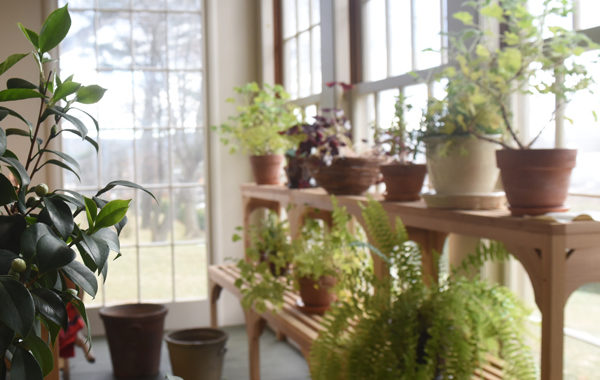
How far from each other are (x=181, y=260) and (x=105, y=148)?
1.01 m

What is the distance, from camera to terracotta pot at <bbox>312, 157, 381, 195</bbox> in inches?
112

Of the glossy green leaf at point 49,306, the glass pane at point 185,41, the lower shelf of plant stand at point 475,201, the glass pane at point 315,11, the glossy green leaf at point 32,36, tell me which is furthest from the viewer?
the glass pane at point 185,41

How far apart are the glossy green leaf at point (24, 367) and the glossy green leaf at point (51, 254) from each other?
154 millimetres

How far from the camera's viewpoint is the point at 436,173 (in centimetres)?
207

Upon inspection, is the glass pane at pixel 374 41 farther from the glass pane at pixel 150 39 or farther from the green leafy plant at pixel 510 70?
the glass pane at pixel 150 39

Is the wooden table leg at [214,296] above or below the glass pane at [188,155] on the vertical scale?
below

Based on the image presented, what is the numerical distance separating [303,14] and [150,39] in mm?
1312

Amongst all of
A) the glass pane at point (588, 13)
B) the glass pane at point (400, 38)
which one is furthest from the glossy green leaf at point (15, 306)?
the glass pane at point (400, 38)

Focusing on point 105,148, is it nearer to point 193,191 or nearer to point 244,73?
point 193,191

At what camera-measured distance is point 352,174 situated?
2.84 meters

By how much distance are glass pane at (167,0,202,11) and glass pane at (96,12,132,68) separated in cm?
34

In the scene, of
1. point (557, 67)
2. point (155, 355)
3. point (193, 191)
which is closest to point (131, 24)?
point (193, 191)

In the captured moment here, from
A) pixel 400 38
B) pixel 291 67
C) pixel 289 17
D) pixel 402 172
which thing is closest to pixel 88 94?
pixel 402 172

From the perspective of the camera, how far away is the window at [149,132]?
193 inches
